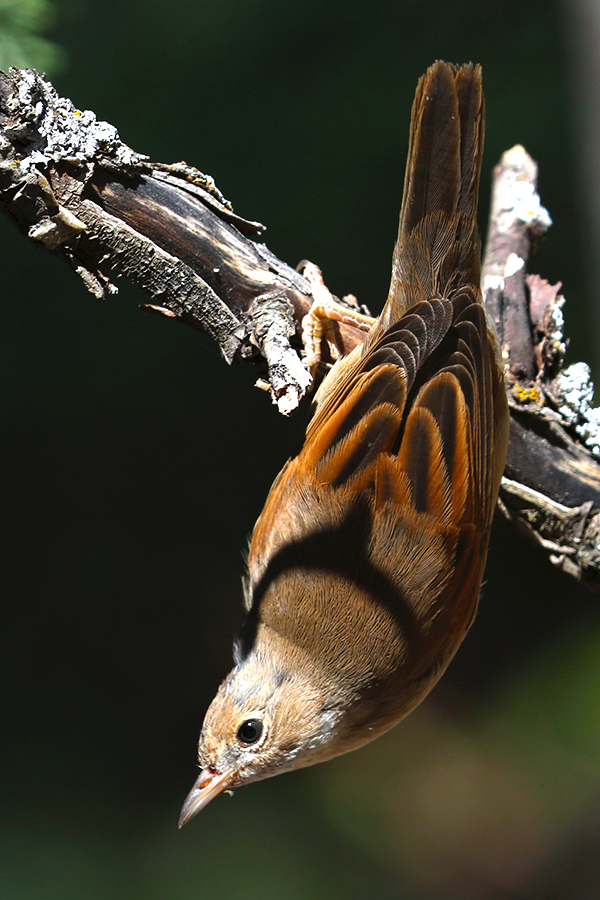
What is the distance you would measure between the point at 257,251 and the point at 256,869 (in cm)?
281

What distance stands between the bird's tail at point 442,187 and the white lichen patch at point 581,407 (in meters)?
0.57

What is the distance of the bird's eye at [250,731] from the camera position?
6.65 ft

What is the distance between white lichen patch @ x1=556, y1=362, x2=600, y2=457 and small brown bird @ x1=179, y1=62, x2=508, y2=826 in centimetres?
47

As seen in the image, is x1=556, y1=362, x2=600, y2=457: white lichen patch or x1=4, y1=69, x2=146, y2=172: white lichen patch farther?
x1=556, y1=362, x2=600, y2=457: white lichen patch

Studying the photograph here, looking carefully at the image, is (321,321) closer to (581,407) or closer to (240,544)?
(581,407)

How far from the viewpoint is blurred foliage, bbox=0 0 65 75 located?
6.53ft

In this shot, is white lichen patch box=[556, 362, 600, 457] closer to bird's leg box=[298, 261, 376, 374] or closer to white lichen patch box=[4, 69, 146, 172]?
bird's leg box=[298, 261, 376, 374]

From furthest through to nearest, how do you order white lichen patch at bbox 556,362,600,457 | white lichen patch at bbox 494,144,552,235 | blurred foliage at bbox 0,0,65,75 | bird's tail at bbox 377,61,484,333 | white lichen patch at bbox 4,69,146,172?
white lichen patch at bbox 494,144,552,235 → white lichen patch at bbox 556,362,600,457 → bird's tail at bbox 377,61,484,333 → blurred foliage at bbox 0,0,65,75 → white lichen patch at bbox 4,69,146,172

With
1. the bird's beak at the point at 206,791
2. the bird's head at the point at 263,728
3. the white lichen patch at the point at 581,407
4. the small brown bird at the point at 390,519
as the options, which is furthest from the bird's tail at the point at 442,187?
the bird's beak at the point at 206,791

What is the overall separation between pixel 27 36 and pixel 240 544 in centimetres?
230

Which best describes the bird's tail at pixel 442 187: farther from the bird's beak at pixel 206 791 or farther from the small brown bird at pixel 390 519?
the bird's beak at pixel 206 791

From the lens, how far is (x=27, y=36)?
211 centimetres

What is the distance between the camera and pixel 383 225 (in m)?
3.32

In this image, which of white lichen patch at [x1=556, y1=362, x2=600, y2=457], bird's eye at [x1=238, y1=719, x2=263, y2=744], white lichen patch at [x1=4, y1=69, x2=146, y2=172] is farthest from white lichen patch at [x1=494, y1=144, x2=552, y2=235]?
bird's eye at [x1=238, y1=719, x2=263, y2=744]
